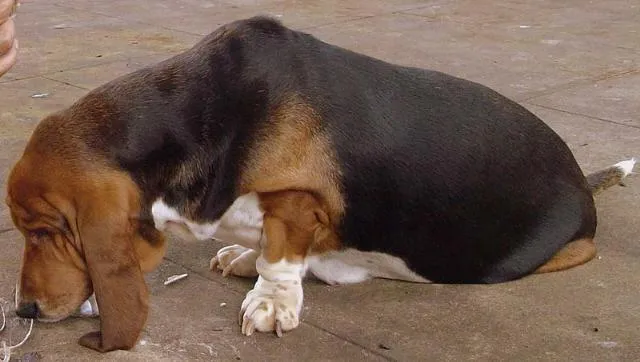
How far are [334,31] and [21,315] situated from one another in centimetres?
595

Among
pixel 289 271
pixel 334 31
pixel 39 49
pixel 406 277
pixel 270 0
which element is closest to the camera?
pixel 289 271

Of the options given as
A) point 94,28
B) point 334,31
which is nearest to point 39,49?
point 94,28

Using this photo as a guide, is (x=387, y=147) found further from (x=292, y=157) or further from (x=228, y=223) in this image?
(x=228, y=223)

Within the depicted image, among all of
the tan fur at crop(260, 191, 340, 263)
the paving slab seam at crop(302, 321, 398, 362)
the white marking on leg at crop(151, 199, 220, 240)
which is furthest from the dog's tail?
the white marking on leg at crop(151, 199, 220, 240)

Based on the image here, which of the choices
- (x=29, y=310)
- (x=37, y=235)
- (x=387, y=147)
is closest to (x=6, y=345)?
(x=29, y=310)

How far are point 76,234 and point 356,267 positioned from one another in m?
1.16

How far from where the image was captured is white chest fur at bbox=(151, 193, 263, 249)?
3391 millimetres

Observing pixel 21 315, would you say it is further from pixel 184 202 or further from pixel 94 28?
pixel 94 28

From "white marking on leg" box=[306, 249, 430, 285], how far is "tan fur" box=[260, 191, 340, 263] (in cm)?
16

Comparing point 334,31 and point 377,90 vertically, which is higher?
point 377,90

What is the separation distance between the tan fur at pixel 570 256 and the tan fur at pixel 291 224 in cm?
93

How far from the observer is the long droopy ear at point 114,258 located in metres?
3.12

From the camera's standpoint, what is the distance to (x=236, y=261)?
399 cm

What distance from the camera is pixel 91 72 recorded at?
23.9 ft
